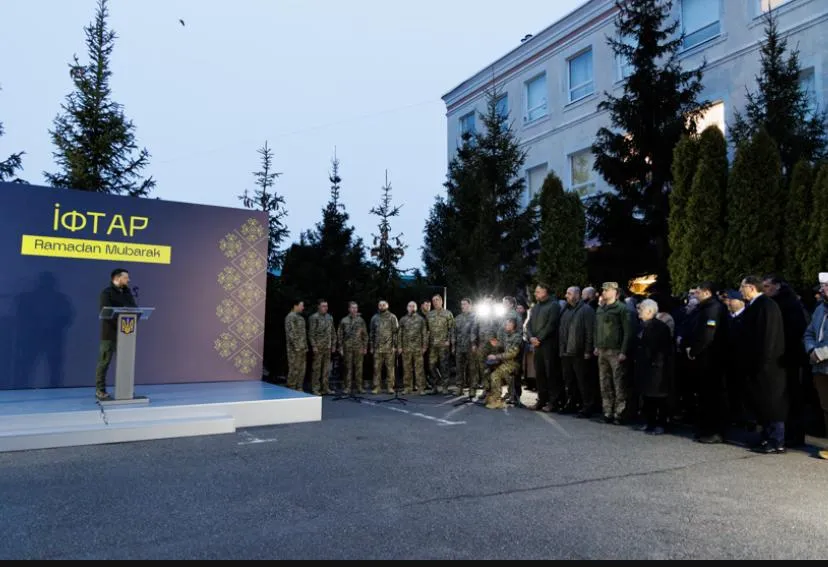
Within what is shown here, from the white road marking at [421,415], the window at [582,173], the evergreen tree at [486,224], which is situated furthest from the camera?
the window at [582,173]

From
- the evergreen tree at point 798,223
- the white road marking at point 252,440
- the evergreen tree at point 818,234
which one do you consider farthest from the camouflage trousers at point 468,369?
the evergreen tree at point 818,234

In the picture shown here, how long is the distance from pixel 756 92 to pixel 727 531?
12.7 m

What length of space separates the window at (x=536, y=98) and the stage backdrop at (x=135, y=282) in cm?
1186

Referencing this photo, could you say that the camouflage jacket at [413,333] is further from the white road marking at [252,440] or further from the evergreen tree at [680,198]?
the white road marking at [252,440]

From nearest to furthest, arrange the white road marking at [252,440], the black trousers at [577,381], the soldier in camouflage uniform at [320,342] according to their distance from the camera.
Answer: the white road marking at [252,440], the black trousers at [577,381], the soldier in camouflage uniform at [320,342]

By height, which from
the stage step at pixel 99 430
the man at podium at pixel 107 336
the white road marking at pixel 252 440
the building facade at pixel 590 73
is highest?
the building facade at pixel 590 73

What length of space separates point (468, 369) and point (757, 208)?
18.0 ft

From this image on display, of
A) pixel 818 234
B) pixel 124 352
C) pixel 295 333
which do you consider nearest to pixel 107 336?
pixel 124 352

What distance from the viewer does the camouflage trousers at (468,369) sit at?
10.3 metres

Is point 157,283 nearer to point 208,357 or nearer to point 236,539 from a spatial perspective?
point 208,357

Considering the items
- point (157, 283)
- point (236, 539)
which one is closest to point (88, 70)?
point (157, 283)

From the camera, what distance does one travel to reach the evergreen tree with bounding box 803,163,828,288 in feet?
27.3

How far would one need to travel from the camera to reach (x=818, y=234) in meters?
8.47

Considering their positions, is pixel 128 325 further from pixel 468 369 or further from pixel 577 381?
pixel 577 381
